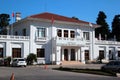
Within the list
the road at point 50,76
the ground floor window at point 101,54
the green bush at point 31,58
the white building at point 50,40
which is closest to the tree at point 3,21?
the white building at point 50,40

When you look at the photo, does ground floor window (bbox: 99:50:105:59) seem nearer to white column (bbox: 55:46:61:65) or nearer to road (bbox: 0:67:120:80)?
white column (bbox: 55:46:61:65)

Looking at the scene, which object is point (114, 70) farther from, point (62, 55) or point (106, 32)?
point (106, 32)

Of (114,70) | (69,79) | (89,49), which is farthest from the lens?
(89,49)

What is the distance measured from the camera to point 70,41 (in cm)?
5591

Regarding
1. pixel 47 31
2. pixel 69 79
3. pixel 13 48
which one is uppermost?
pixel 47 31

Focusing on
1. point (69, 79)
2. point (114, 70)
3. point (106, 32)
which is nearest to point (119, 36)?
point (106, 32)

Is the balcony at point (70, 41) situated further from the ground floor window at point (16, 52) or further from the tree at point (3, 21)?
the tree at point (3, 21)

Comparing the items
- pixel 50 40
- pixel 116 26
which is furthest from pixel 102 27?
pixel 50 40

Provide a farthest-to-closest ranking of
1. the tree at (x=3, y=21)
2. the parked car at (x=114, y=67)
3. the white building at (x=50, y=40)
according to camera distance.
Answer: the tree at (x=3, y=21) < the white building at (x=50, y=40) < the parked car at (x=114, y=67)

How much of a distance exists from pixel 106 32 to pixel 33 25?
41438mm

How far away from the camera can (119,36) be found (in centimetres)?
8781

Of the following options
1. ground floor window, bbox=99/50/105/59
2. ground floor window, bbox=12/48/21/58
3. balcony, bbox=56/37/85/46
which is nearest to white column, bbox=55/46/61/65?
balcony, bbox=56/37/85/46

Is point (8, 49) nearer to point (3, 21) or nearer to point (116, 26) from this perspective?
point (116, 26)

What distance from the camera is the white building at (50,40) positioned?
52.3 m
